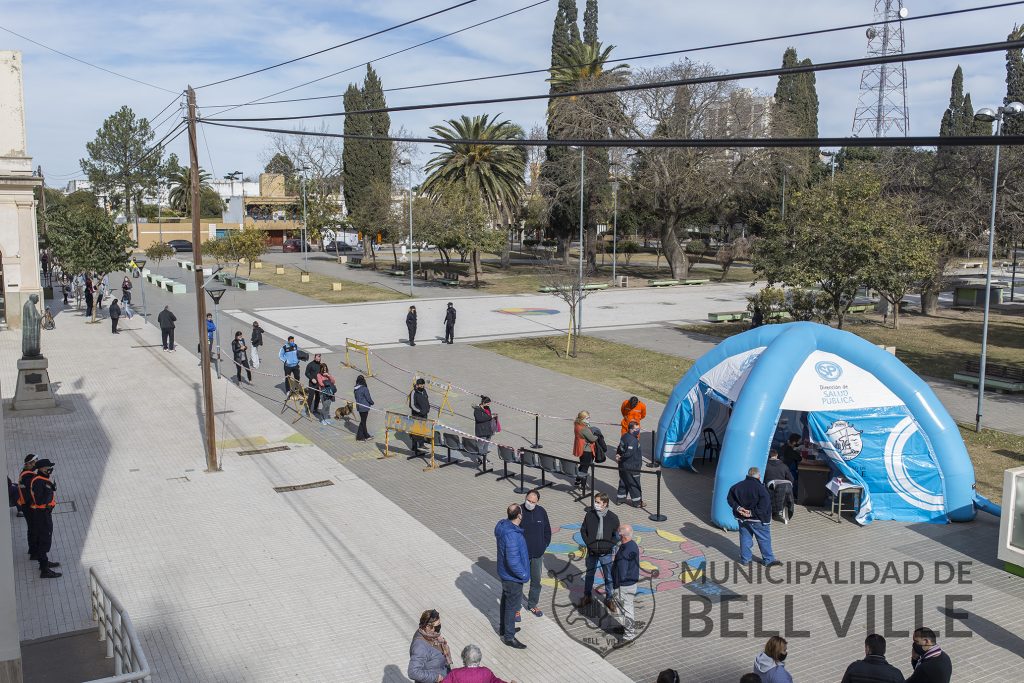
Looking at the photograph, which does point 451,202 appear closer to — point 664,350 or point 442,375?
point 664,350

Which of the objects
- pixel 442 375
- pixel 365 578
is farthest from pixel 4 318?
pixel 365 578

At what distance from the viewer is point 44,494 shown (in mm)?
11219

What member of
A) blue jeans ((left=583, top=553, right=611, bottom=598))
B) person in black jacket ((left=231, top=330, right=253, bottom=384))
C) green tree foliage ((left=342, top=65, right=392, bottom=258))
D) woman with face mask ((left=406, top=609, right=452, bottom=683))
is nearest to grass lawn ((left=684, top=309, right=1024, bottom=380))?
person in black jacket ((left=231, top=330, right=253, bottom=384))

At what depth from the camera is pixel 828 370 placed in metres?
13.5

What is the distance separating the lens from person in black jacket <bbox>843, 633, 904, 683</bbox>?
23.3 ft

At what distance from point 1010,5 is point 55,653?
34.8 ft

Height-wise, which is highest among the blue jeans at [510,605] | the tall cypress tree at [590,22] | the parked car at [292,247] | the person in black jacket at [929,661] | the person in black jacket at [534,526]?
the tall cypress tree at [590,22]

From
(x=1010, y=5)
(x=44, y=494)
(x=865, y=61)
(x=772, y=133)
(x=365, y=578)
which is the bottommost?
(x=365, y=578)

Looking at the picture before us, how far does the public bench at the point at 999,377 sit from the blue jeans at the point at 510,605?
1727cm

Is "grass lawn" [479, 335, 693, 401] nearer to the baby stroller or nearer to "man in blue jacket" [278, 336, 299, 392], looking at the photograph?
"man in blue jacket" [278, 336, 299, 392]

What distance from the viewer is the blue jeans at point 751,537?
11.3 metres

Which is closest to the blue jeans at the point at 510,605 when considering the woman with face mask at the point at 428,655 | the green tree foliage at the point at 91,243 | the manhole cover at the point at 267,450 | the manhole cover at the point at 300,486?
the woman with face mask at the point at 428,655

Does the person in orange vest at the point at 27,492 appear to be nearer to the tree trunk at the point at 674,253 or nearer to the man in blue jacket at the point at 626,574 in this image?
the man in blue jacket at the point at 626,574

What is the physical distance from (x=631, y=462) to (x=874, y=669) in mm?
6753
